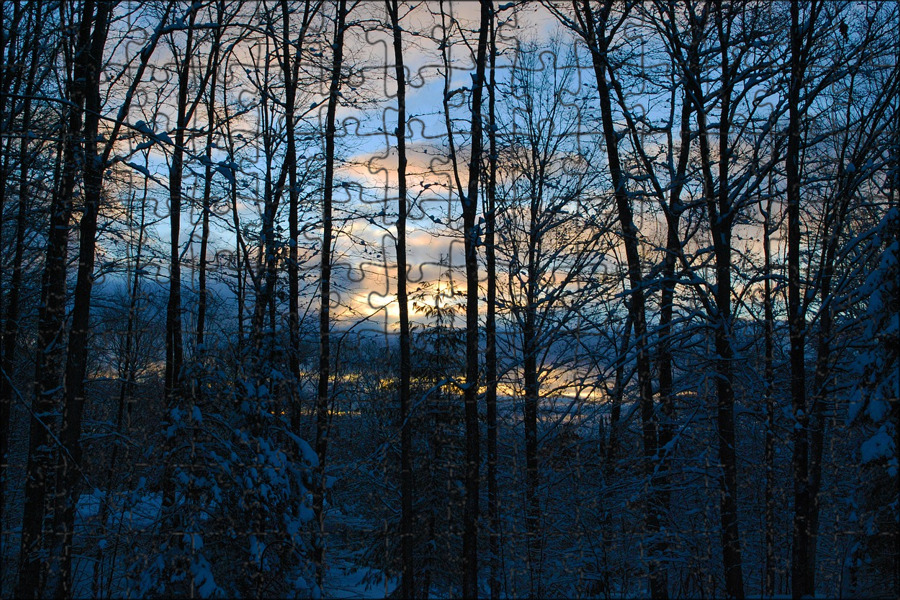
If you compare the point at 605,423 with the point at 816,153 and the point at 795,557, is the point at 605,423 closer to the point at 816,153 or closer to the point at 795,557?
the point at 795,557

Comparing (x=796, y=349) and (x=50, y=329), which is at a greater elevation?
(x=50, y=329)

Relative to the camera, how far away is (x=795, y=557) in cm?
707

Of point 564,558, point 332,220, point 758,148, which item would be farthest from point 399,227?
point 564,558

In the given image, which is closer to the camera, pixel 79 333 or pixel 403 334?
pixel 79 333


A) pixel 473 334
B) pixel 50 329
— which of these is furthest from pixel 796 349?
pixel 50 329

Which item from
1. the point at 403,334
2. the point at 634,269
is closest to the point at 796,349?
the point at 634,269

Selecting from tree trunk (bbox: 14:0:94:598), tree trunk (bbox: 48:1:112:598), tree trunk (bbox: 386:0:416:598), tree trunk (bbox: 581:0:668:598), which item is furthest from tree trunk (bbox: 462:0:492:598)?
tree trunk (bbox: 14:0:94:598)

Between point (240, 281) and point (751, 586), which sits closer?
point (751, 586)

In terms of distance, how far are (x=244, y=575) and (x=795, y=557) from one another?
690cm

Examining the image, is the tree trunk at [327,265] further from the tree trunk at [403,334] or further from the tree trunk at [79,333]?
the tree trunk at [79,333]

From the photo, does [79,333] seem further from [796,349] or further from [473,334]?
[796,349]

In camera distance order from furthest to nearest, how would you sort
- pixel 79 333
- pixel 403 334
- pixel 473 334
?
pixel 403 334 → pixel 473 334 → pixel 79 333

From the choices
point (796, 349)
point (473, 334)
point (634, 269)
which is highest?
point (634, 269)

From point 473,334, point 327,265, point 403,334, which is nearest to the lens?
point 473,334
